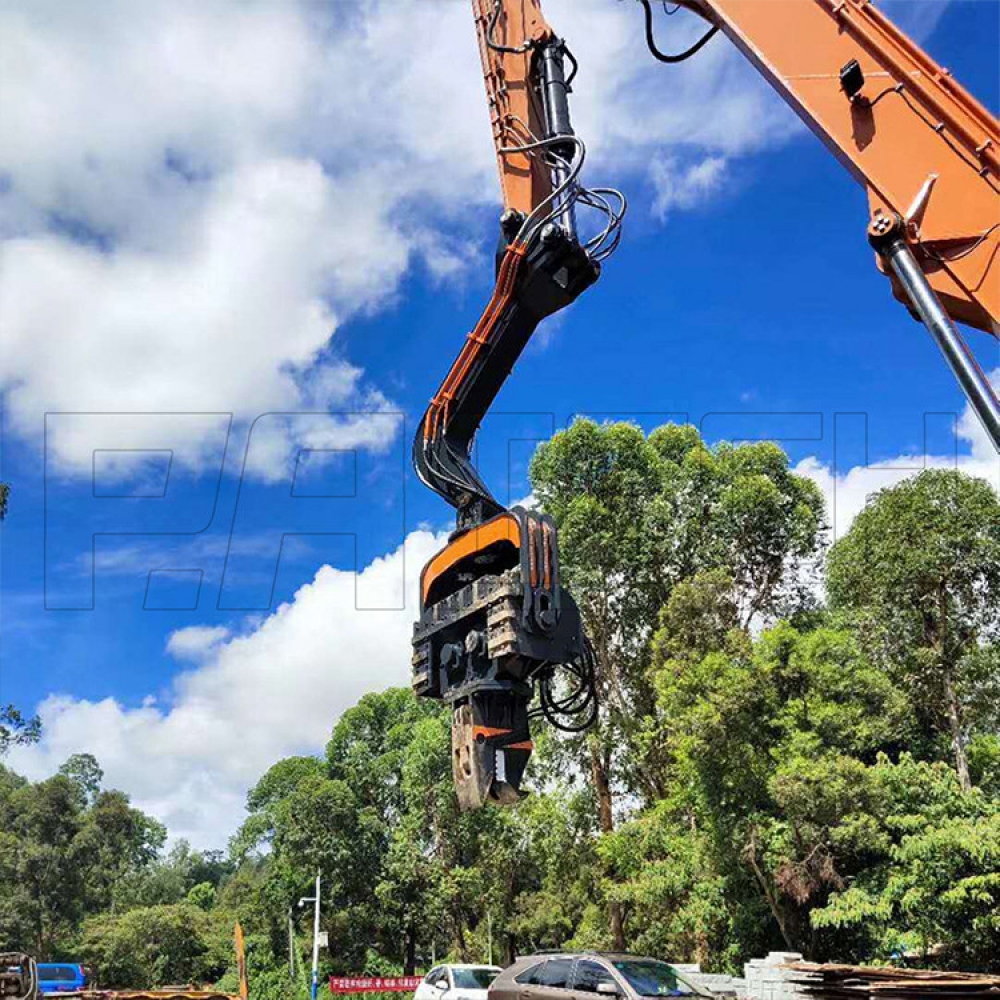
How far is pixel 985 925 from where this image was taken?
14.7m

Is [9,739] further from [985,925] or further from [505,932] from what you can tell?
[985,925]

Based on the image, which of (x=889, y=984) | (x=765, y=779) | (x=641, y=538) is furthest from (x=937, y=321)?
(x=641, y=538)

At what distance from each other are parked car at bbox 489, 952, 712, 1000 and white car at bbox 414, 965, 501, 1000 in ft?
8.93

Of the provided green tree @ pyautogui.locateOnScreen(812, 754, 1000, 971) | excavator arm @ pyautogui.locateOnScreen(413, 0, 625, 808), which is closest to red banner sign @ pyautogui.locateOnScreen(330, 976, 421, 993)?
green tree @ pyautogui.locateOnScreen(812, 754, 1000, 971)

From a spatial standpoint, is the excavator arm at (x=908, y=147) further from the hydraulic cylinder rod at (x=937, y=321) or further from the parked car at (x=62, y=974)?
Answer: the parked car at (x=62, y=974)

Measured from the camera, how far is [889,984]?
27.3 ft

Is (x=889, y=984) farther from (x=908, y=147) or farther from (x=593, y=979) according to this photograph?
(x=908, y=147)

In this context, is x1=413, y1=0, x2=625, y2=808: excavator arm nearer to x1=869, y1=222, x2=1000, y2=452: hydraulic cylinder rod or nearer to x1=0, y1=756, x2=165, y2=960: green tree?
x1=869, y1=222, x2=1000, y2=452: hydraulic cylinder rod

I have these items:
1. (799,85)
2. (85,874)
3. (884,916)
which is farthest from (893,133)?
(85,874)

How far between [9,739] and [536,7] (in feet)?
73.8

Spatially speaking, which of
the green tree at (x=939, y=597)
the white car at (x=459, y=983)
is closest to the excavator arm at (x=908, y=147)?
the white car at (x=459, y=983)

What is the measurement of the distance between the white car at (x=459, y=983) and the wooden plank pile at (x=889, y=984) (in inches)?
194

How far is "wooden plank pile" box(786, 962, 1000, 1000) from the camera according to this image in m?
8.07

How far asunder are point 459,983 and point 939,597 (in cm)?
1706
